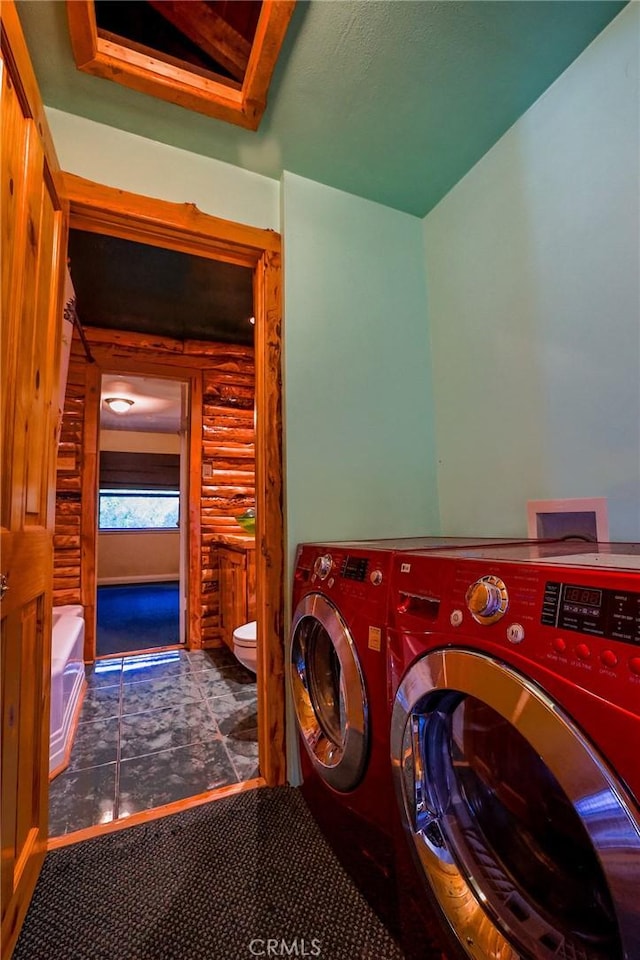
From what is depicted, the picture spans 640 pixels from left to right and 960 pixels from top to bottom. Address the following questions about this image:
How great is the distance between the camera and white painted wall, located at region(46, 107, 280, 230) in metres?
1.55

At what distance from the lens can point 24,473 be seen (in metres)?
1.08

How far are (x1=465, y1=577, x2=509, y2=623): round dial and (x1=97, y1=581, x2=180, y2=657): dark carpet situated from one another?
333 cm

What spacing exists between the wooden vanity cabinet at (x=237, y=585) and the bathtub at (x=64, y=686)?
39.3 inches

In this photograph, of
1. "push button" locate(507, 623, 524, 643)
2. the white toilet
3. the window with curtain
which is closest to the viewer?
"push button" locate(507, 623, 524, 643)

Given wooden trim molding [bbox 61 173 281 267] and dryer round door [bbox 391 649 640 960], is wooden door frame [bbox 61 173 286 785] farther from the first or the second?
dryer round door [bbox 391 649 640 960]

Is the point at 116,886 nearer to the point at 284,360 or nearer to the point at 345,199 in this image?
the point at 284,360

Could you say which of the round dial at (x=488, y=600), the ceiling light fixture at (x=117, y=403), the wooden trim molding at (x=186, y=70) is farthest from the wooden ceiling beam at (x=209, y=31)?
the ceiling light fixture at (x=117, y=403)

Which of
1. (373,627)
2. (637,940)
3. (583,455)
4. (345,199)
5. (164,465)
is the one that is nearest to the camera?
(637,940)

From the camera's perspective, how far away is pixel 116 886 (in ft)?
3.86

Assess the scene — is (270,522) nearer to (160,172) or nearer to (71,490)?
(160,172)

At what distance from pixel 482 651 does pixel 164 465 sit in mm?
7219

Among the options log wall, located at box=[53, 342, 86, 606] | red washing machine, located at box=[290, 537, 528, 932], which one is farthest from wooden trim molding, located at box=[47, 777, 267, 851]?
log wall, located at box=[53, 342, 86, 606]

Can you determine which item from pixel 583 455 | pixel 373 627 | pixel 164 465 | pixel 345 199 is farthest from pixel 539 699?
pixel 164 465
